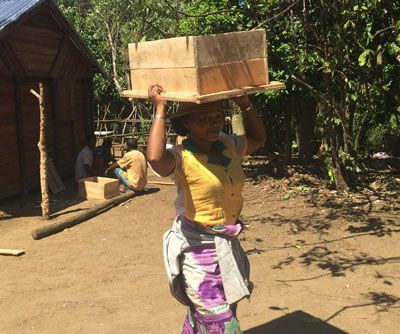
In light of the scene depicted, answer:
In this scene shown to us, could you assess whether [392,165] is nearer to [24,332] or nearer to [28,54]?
[28,54]

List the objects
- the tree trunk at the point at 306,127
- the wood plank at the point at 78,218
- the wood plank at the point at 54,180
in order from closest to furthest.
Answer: the wood plank at the point at 78,218, the wood plank at the point at 54,180, the tree trunk at the point at 306,127

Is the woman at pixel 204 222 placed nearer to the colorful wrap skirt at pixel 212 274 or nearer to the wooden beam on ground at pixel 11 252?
the colorful wrap skirt at pixel 212 274

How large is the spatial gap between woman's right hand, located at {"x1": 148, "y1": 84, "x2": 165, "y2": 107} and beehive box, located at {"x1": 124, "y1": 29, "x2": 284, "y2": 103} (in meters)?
0.03

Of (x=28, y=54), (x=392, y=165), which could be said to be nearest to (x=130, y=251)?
(x=28, y=54)

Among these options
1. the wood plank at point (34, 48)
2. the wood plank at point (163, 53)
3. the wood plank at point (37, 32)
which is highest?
the wood plank at point (37, 32)

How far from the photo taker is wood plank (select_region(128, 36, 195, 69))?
2570 millimetres

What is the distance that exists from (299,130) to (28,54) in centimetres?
607

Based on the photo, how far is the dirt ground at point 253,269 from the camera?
4102 mm

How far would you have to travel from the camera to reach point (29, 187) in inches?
375

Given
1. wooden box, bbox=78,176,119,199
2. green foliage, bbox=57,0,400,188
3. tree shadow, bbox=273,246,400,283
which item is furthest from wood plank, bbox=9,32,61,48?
tree shadow, bbox=273,246,400,283

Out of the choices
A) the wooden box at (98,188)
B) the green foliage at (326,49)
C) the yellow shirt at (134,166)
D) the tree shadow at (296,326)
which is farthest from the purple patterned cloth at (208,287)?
the yellow shirt at (134,166)

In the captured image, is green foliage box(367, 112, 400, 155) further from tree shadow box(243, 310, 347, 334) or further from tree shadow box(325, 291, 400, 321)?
tree shadow box(243, 310, 347, 334)

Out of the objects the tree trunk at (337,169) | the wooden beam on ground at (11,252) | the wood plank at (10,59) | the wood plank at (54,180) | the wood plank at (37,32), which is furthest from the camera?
the wood plank at (54,180)

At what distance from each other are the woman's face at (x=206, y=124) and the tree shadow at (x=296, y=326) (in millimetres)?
1825
